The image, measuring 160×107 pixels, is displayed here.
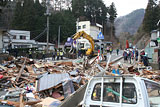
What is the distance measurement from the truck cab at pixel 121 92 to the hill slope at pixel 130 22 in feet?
356

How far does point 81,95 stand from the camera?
5934 mm

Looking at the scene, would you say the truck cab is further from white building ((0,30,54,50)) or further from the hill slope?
the hill slope

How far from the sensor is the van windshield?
3.47 m

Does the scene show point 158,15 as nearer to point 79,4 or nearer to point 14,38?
point 79,4

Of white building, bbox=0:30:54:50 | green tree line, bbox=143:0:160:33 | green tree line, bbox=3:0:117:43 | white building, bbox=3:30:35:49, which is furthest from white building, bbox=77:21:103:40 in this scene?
green tree line, bbox=143:0:160:33

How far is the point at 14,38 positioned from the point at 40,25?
9.53 m

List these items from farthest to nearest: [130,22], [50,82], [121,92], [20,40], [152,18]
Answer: [130,22] → [152,18] → [20,40] → [50,82] → [121,92]

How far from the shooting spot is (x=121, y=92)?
126 inches

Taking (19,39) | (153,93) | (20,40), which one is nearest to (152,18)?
(20,40)

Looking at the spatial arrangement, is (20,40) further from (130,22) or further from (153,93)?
(130,22)

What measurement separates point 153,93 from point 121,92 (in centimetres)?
99

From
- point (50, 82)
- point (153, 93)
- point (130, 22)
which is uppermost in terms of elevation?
point (130, 22)

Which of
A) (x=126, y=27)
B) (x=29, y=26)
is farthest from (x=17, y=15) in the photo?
(x=126, y=27)

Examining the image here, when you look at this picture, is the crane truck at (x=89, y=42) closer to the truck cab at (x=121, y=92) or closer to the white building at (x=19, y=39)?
the truck cab at (x=121, y=92)
